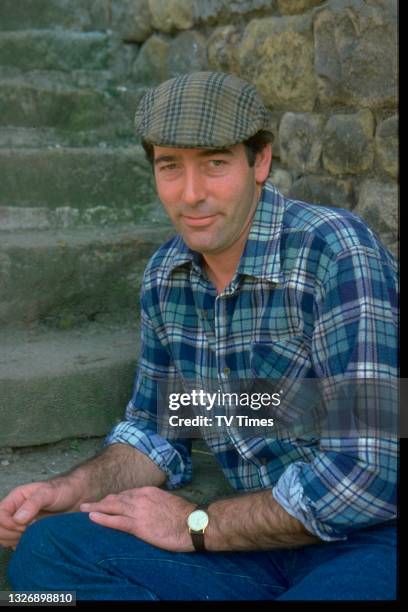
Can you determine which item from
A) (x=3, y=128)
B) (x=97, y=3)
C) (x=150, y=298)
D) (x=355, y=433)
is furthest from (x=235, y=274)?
(x=97, y=3)

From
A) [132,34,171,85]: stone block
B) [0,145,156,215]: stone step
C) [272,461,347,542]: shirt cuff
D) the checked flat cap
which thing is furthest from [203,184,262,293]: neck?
[132,34,171,85]: stone block

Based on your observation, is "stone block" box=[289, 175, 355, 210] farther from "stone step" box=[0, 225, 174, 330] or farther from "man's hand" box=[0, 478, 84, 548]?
"man's hand" box=[0, 478, 84, 548]

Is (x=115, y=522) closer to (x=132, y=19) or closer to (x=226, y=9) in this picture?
(x=226, y=9)

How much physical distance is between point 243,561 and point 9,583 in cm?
64

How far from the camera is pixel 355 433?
Result: 6.55ft

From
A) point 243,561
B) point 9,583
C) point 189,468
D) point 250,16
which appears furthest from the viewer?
point 250,16

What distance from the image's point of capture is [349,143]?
2916 mm

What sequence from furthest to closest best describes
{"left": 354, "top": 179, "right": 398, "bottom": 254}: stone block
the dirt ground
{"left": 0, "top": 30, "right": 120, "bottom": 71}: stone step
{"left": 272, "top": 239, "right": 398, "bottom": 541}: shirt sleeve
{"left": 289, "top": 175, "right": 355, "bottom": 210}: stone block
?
{"left": 0, "top": 30, "right": 120, "bottom": 71}: stone step, {"left": 289, "top": 175, "right": 355, "bottom": 210}: stone block, {"left": 354, "top": 179, "right": 398, "bottom": 254}: stone block, the dirt ground, {"left": 272, "top": 239, "right": 398, "bottom": 541}: shirt sleeve

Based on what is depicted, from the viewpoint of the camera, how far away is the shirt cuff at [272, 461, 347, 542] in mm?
1998

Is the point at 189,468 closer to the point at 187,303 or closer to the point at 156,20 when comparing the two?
the point at 187,303

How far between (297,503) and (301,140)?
1.55m

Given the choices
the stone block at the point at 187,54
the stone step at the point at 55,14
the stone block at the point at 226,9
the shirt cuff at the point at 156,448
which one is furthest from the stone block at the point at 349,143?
the stone step at the point at 55,14

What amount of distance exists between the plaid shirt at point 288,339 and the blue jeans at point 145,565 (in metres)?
0.13

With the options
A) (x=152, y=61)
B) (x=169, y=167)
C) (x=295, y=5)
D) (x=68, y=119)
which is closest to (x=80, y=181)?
(x=68, y=119)
